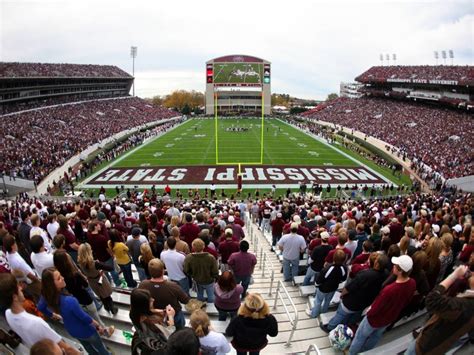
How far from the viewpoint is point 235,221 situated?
8570mm

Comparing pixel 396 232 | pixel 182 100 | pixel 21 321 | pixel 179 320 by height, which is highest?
pixel 182 100

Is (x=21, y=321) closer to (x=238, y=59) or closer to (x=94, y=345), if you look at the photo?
(x=94, y=345)

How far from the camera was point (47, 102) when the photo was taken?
4806 centimetres

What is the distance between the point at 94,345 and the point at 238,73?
73.4 meters

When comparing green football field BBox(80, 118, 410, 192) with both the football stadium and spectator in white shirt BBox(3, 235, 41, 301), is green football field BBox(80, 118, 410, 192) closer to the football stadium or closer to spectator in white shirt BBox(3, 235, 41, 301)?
the football stadium

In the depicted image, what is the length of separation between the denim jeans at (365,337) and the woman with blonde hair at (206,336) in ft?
5.43

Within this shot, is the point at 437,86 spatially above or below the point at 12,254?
above

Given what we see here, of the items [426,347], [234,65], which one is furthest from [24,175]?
[234,65]

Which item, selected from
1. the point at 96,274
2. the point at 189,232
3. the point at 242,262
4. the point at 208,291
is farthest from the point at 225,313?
the point at 189,232

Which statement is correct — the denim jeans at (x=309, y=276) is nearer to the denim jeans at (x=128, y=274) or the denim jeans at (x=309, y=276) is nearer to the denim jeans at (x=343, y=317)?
the denim jeans at (x=343, y=317)

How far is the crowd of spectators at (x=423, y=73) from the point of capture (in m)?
40.1

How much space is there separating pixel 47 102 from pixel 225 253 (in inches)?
1986

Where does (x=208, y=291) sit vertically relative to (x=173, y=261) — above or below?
below

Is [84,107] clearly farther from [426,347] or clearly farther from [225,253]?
[426,347]
